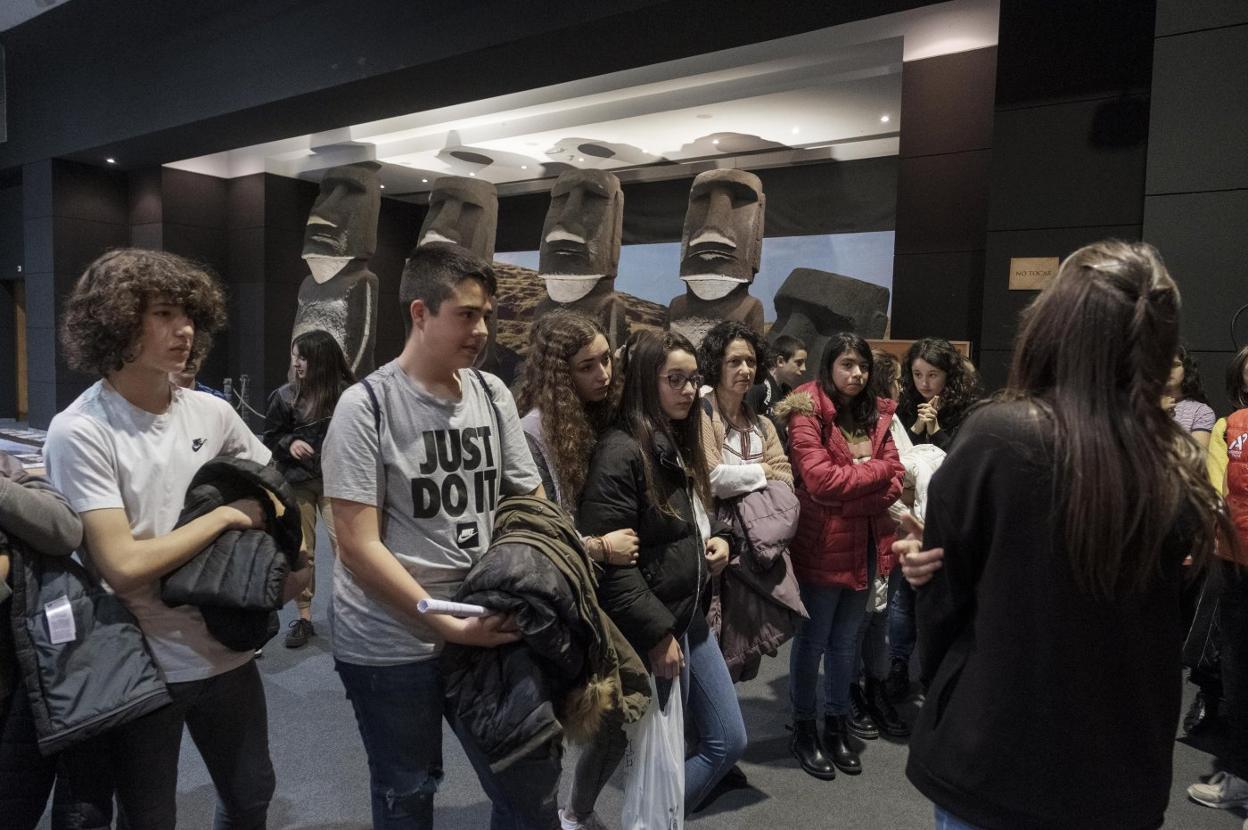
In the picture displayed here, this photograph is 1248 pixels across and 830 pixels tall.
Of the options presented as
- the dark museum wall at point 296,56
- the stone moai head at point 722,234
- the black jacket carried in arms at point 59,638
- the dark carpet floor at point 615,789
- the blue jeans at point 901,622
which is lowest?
the dark carpet floor at point 615,789

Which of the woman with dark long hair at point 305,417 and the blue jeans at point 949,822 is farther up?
the woman with dark long hair at point 305,417

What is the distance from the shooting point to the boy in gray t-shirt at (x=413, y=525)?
4.63ft

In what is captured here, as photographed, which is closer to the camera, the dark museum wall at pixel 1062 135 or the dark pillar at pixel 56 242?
the dark museum wall at pixel 1062 135

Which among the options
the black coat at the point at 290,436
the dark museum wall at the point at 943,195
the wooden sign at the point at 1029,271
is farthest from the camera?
the dark museum wall at the point at 943,195

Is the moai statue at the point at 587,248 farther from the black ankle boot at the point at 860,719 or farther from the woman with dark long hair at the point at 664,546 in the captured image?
the woman with dark long hair at the point at 664,546

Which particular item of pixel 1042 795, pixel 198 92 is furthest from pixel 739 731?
pixel 198 92

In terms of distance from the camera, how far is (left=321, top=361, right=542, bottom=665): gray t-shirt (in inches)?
55.9

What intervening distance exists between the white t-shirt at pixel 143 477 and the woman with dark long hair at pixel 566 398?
71 cm

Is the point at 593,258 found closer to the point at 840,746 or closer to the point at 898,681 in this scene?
the point at 898,681

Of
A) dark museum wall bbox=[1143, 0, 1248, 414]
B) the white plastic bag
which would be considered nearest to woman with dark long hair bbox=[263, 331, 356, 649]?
the white plastic bag

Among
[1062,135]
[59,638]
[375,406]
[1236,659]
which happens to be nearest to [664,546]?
[375,406]

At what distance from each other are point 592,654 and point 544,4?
15.0ft

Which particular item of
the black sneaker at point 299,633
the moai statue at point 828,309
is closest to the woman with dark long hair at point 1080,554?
the black sneaker at point 299,633

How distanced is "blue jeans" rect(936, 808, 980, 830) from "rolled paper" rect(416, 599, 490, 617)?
0.76m
